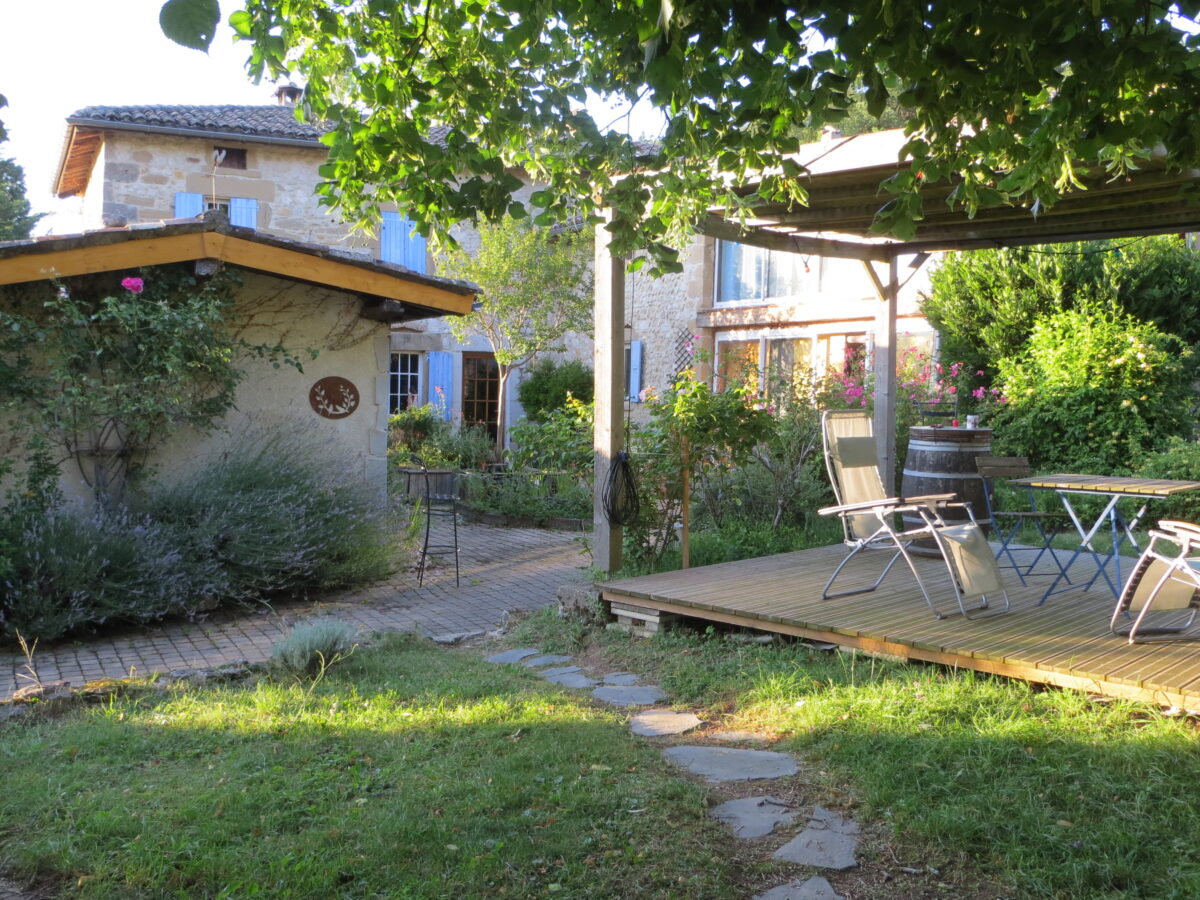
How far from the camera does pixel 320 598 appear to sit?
735cm

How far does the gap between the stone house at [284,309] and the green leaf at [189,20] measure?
528 cm

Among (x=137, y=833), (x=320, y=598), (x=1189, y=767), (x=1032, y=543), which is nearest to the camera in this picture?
(x=137, y=833)

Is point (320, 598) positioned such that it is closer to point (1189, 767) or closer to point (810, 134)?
point (1189, 767)

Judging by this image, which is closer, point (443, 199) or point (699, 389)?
point (443, 199)

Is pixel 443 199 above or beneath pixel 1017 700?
above

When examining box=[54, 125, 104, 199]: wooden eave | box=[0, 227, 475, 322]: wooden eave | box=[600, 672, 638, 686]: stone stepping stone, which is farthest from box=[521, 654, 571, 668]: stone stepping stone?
box=[54, 125, 104, 199]: wooden eave

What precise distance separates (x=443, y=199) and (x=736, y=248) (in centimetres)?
1304

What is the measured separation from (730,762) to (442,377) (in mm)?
14924

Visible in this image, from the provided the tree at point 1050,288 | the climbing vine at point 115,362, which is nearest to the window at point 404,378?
the tree at point 1050,288

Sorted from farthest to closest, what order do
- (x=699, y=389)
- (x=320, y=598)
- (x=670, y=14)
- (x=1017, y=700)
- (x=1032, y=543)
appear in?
(x=1032, y=543) < (x=320, y=598) < (x=699, y=389) < (x=1017, y=700) < (x=670, y=14)

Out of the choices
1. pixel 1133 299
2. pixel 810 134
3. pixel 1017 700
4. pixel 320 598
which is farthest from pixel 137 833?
pixel 810 134

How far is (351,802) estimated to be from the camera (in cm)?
323

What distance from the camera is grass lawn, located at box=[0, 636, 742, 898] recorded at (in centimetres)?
271

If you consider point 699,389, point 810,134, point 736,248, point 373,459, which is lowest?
point 373,459
